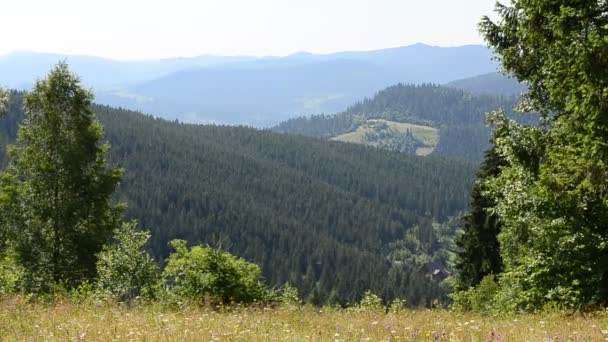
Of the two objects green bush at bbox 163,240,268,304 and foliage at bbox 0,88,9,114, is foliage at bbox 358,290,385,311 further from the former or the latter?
foliage at bbox 0,88,9,114

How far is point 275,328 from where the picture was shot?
8.31m

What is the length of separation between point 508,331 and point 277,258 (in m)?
194

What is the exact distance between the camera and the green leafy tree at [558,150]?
10.1 metres

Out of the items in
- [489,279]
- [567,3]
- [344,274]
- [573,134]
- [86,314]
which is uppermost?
[567,3]

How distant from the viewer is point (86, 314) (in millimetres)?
9922

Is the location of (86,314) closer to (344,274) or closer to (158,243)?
(344,274)

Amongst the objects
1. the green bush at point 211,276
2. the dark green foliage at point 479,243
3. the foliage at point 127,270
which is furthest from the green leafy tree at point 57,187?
the dark green foliage at point 479,243

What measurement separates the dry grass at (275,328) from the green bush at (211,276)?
432 cm

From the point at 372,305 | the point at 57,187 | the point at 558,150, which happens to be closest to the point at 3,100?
the point at 57,187

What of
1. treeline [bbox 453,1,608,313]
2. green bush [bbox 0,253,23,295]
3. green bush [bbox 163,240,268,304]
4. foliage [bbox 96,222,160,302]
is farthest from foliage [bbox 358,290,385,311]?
green bush [bbox 0,253,23,295]

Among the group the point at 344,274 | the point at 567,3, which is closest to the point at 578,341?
the point at 567,3

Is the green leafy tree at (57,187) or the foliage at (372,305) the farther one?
the green leafy tree at (57,187)

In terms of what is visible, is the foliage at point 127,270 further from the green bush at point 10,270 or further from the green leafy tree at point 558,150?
the green leafy tree at point 558,150

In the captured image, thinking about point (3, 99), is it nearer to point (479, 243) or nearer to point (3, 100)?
point (3, 100)
